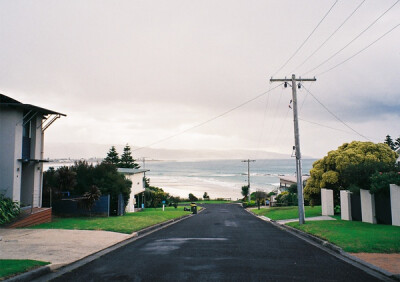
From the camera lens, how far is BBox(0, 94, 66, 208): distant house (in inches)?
870

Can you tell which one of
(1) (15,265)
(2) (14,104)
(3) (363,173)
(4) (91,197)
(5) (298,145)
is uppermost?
(2) (14,104)

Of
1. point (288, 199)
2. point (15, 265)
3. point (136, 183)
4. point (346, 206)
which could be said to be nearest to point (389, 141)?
point (288, 199)

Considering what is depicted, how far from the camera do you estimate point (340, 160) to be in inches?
1135

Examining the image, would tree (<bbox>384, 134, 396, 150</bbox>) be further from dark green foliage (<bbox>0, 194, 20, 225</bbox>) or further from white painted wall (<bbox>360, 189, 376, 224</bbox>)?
dark green foliage (<bbox>0, 194, 20, 225</bbox>)

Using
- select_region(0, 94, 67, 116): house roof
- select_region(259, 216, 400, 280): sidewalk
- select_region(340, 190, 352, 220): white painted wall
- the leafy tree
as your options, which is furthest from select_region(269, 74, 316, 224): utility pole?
select_region(0, 94, 67, 116): house roof

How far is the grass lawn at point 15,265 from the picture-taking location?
8.58 metres

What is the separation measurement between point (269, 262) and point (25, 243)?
28.3 ft

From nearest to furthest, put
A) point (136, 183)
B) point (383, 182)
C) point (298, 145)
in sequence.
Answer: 1. point (383, 182)
2. point (298, 145)
3. point (136, 183)

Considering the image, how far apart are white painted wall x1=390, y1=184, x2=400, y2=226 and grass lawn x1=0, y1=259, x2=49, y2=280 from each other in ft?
50.4

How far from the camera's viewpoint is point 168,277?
8656 millimetres

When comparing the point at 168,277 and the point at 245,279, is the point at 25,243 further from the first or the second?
the point at 245,279

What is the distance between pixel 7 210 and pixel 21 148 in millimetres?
4451

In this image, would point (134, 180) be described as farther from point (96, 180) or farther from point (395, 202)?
point (395, 202)

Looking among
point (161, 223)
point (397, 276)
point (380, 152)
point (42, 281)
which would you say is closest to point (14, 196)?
point (161, 223)
